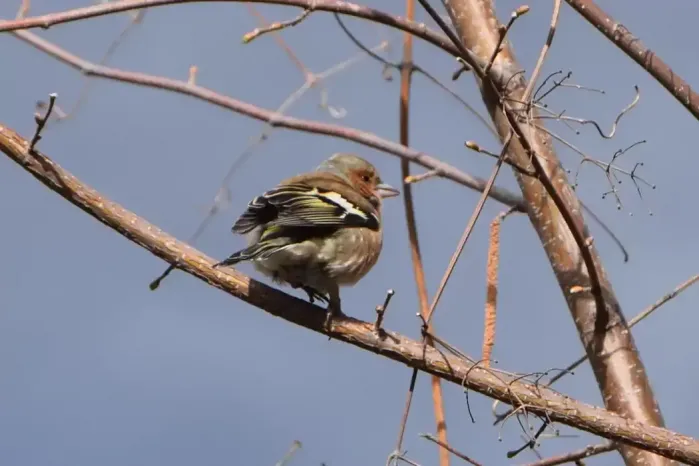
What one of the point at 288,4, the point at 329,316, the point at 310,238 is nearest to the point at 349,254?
the point at 310,238

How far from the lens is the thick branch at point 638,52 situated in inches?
146

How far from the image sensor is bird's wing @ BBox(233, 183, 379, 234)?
4.48 meters

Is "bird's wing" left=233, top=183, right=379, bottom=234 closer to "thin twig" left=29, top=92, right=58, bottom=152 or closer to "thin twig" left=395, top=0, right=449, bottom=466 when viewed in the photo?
"thin twig" left=395, top=0, right=449, bottom=466

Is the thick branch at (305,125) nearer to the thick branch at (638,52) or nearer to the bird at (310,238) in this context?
the bird at (310,238)

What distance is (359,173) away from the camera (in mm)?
5988

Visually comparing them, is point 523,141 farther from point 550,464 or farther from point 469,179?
point 550,464

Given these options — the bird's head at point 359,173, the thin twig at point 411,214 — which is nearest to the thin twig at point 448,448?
the thin twig at point 411,214

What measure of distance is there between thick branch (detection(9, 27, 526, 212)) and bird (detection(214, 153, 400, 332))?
333 mm

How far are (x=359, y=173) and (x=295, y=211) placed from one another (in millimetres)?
1516

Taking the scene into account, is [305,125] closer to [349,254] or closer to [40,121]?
[349,254]

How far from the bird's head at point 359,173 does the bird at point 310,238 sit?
33.5 inches

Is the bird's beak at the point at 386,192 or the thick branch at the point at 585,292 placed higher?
the bird's beak at the point at 386,192

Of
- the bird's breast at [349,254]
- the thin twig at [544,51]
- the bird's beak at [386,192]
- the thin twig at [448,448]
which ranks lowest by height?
the thin twig at [448,448]

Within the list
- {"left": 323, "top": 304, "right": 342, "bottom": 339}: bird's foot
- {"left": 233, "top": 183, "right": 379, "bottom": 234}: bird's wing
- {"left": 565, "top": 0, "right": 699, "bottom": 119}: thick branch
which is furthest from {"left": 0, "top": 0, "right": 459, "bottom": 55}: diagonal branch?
{"left": 233, "top": 183, "right": 379, "bottom": 234}: bird's wing
